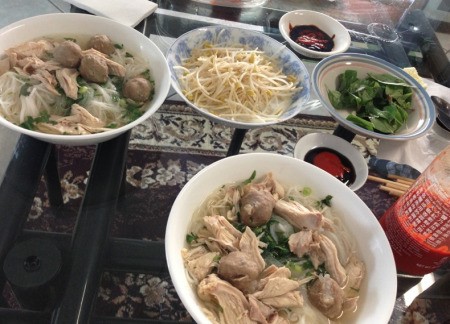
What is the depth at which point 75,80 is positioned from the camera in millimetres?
1149

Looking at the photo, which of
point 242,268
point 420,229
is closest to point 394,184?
point 420,229

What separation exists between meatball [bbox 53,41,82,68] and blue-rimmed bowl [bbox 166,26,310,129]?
29 centimetres

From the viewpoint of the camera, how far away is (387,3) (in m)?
2.08

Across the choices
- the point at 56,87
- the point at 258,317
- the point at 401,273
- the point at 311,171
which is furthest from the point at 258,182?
the point at 56,87

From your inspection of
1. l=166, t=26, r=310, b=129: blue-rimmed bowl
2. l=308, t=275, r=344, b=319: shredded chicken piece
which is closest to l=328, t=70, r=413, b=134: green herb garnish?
l=166, t=26, r=310, b=129: blue-rimmed bowl

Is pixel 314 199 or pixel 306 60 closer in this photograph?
pixel 314 199

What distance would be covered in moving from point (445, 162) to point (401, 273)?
1.07 ft

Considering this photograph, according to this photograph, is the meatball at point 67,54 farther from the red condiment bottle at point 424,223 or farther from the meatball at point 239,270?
the red condiment bottle at point 424,223

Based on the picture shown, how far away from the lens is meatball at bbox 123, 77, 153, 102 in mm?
1152

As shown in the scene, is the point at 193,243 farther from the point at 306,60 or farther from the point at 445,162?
the point at 306,60

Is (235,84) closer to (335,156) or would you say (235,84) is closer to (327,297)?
(335,156)

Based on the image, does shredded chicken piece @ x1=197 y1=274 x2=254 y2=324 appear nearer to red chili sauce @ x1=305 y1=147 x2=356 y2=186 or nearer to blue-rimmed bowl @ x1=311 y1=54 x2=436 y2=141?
red chili sauce @ x1=305 y1=147 x2=356 y2=186

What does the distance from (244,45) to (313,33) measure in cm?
38

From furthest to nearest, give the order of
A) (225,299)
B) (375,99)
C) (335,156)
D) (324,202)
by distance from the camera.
→ (375,99) → (335,156) → (324,202) → (225,299)
